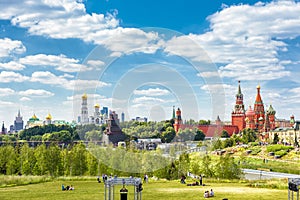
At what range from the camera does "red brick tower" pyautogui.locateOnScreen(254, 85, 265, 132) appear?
323ft

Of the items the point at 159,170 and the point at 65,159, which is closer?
the point at 159,170

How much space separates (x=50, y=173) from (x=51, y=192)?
56.3 feet

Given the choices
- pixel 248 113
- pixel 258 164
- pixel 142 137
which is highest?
pixel 248 113

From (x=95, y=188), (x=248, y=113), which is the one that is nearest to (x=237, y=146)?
(x=248, y=113)

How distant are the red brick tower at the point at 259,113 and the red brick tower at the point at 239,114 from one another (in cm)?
362

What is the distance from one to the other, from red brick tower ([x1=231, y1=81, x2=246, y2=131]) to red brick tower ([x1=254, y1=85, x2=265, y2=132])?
142 inches

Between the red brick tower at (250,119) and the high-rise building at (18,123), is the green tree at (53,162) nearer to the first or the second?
the red brick tower at (250,119)

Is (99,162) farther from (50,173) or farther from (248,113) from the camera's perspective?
(248,113)

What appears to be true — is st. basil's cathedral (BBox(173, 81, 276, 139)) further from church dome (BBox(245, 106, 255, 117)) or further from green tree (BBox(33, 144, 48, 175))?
green tree (BBox(33, 144, 48, 175))

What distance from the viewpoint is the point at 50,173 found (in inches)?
1518

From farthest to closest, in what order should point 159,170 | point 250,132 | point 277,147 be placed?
point 250,132 → point 277,147 → point 159,170

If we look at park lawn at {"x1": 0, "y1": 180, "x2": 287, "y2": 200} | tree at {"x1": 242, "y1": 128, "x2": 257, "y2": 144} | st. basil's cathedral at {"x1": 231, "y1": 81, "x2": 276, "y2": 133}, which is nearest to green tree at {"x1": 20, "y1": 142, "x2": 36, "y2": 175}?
park lawn at {"x1": 0, "y1": 180, "x2": 287, "y2": 200}

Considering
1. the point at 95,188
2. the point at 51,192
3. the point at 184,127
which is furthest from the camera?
the point at 184,127

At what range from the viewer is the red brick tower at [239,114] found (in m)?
102
